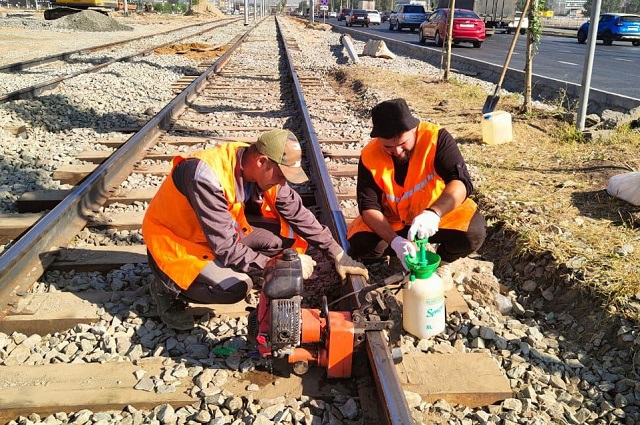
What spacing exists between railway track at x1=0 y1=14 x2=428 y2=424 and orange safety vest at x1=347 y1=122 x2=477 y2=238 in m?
0.48

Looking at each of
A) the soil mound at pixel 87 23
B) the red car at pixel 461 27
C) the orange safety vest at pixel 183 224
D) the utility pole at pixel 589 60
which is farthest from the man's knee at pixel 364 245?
the soil mound at pixel 87 23

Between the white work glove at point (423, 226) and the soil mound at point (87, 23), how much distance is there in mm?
29732

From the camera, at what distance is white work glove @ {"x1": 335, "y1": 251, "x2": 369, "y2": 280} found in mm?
3264

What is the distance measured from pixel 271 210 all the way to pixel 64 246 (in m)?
1.56

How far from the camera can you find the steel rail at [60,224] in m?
3.40

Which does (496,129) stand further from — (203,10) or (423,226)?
(203,10)

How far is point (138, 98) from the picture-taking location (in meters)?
9.41

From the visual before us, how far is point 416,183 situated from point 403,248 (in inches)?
19.1

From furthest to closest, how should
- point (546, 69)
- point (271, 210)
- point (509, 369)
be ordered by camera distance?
1. point (546, 69)
2. point (271, 210)
3. point (509, 369)

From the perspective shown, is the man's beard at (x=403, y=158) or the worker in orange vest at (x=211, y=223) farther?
the man's beard at (x=403, y=158)

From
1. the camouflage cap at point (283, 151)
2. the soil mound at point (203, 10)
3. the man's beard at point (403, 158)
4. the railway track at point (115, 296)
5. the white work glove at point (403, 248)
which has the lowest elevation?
the railway track at point (115, 296)

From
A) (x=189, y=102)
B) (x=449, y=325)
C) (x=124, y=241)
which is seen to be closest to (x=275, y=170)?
(x=449, y=325)

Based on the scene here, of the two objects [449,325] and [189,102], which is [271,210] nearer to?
[449,325]

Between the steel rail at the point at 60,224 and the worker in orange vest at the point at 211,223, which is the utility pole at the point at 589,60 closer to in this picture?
the worker in orange vest at the point at 211,223
